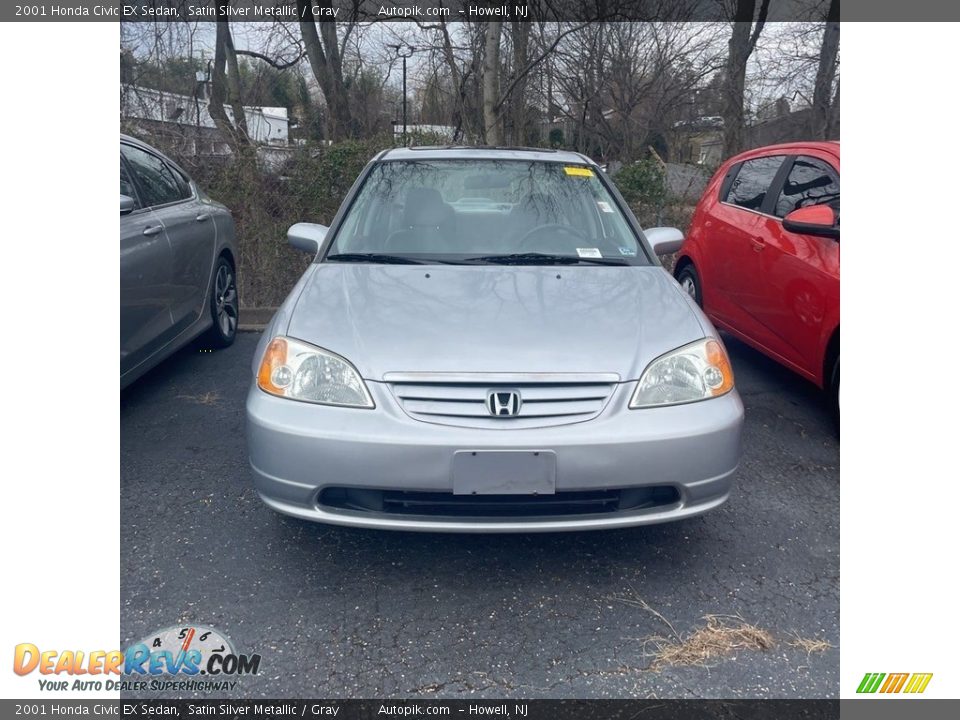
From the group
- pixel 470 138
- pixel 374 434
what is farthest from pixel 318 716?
pixel 470 138

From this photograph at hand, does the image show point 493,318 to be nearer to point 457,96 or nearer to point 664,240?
point 664,240

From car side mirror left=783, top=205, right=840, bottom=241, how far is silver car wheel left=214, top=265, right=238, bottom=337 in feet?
12.5

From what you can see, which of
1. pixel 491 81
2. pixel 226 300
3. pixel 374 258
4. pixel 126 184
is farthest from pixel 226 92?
pixel 374 258

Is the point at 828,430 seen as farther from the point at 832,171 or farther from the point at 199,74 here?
the point at 199,74

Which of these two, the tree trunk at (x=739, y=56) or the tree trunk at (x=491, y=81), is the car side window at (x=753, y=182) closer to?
the tree trunk at (x=491, y=81)

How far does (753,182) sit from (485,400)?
3.49 m

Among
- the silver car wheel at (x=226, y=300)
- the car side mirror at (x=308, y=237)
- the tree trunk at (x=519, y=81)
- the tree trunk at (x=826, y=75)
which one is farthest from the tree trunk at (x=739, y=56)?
the car side mirror at (x=308, y=237)

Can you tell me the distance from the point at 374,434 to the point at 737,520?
5.51 feet

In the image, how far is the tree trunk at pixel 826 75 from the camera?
34.2 feet

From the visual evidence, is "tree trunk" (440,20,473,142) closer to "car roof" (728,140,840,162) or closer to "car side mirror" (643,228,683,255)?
"car roof" (728,140,840,162)

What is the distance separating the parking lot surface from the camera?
218cm

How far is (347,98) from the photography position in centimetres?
982

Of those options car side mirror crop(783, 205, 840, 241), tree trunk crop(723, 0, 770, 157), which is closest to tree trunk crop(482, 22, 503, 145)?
tree trunk crop(723, 0, 770, 157)

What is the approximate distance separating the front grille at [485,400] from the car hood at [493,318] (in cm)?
5
